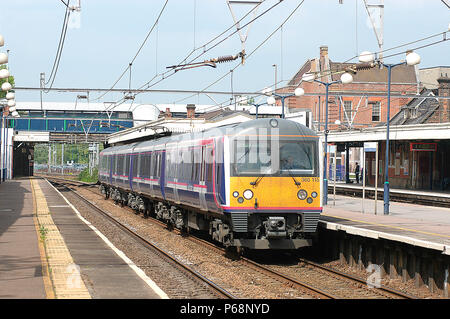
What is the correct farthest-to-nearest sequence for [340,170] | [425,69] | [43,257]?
[425,69]
[340,170]
[43,257]

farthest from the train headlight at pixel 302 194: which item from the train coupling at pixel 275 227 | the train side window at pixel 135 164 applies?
the train side window at pixel 135 164

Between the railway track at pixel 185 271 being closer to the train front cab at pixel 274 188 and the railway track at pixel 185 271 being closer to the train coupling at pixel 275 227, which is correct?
the train front cab at pixel 274 188

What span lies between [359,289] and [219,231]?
4.52 metres

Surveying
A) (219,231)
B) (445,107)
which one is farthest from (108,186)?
(219,231)

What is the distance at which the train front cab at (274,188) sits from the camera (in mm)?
16172

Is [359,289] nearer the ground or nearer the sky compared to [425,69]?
nearer the ground

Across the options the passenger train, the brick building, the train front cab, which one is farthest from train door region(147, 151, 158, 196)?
the brick building

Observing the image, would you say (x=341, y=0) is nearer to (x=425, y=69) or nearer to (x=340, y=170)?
(x=340, y=170)

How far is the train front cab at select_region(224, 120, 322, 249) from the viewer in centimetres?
1617

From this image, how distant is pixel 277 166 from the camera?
648 inches

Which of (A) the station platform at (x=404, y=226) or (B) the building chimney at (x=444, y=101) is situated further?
(B) the building chimney at (x=444, y=101)

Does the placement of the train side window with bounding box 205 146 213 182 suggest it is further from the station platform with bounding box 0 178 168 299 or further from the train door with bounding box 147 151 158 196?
the train door with bounding box 147 151 158 196

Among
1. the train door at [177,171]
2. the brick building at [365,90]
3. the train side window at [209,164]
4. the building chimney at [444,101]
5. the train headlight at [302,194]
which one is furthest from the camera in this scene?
the brick building at [365,90]

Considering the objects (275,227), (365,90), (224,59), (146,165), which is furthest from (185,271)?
(365,90)
